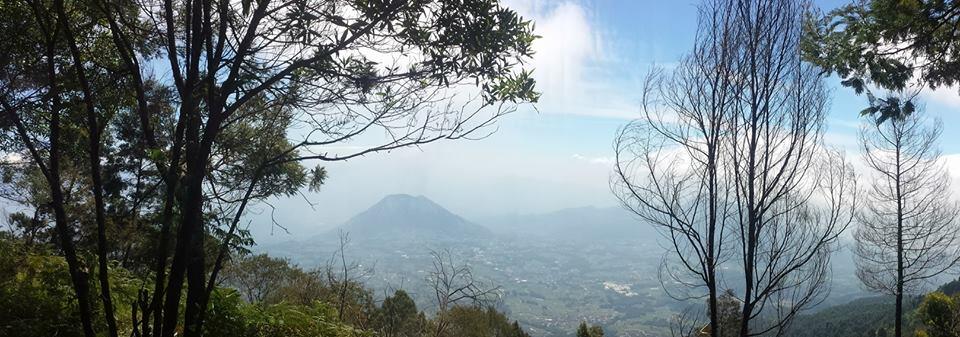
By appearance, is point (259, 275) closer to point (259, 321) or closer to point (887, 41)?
point (259, 321)

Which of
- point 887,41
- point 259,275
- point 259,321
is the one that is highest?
point 887,41

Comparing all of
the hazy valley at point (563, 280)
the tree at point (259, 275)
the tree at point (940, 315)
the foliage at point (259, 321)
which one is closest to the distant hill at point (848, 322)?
the tree at point (940, 315)

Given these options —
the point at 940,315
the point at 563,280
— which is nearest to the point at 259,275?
the point at 940,315

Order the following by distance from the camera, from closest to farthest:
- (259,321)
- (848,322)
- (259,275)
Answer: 1. (259,321)
2. (259,275)
3. (848,322)

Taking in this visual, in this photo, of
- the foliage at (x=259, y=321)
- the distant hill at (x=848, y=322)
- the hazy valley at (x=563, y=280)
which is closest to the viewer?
the foliage at (x=259, y=321)

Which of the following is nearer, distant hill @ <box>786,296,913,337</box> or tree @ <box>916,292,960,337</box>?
tree @ <box>916,292,960,337</box>

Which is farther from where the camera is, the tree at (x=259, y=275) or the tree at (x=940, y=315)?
the tree at (x=259, y=275)

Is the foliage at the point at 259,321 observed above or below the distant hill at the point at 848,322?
above

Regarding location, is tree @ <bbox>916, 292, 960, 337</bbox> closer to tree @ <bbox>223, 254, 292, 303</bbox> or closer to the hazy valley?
tree @ <bbox>223, 254, 292, 303</bbox>

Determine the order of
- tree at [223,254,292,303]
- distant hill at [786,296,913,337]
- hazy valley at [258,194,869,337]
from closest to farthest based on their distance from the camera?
1. tree at [223,254,292,303]
2. distant hill at [786,296,913,337]
3. hazy valley at [258,194,869,337]

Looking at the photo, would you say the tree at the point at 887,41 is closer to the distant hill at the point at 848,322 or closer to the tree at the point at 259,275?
the tree at the point at 259,275

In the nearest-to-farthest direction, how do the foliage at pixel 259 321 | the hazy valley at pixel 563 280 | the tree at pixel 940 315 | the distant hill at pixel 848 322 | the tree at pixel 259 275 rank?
the foliage at pixel 259 321
the tree at pixel 940 315
the tree at pixel 259 275
the distant hill at pixel 848 322
the hazy valley at pixel 563 280

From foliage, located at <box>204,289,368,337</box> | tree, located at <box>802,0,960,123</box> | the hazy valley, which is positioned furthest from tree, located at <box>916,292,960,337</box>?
the hazy valley

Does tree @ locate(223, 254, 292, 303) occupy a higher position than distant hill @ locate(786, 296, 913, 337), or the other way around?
tree @ locate(223, 254, 292, 303)
